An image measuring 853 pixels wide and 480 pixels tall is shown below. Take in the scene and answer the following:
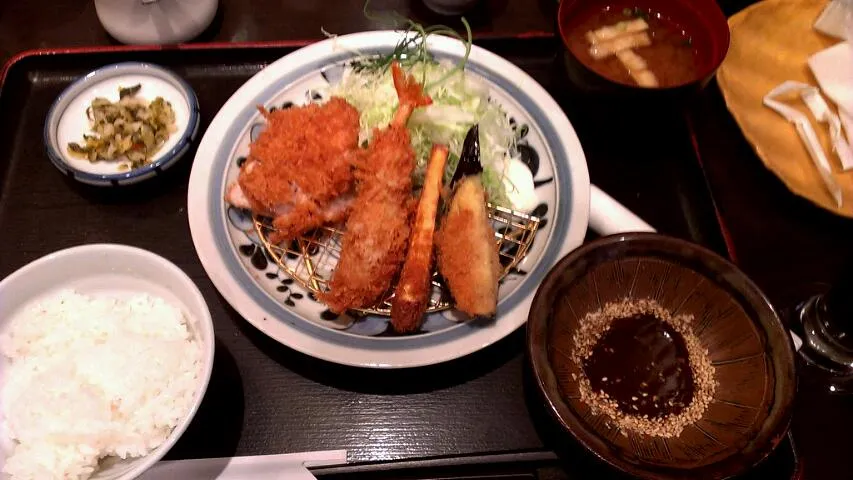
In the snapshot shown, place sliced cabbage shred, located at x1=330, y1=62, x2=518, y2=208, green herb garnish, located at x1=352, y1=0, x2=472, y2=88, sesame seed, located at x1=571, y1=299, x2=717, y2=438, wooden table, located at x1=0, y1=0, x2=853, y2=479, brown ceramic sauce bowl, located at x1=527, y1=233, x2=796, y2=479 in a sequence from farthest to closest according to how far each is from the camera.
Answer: green herb garnish, located at x1=352, y1=0, x2=472, y2=88 < sliced cabbage shred, located at x1=330, y1=62, x2=518, y2=208 < wooden table, located at x1=0, y1=0, x2=853, y2=479 < sesame seed, located at x1=571, y1=299, x2=717, y2=438 < brown ceramic sauce bowl, located at x1=527, y1=233, x2=796, y2=479

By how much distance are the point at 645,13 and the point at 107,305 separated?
6.72ft

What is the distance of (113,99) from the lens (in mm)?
2156

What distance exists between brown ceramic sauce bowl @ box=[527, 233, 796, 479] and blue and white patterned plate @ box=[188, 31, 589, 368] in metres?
0.18

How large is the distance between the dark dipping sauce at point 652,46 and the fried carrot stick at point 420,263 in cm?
67

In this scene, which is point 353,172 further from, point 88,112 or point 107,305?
point 88,112

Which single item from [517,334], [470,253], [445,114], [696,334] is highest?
[445,114]

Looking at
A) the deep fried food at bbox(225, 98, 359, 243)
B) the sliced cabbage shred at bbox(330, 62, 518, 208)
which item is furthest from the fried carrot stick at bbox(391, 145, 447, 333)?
the deep fried food at bbox(225, 98, 359, 243)

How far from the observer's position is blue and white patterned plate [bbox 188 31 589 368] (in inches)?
62.8

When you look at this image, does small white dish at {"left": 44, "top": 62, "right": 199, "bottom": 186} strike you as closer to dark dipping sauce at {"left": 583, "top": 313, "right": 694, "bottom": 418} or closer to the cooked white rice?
the cooked white rice

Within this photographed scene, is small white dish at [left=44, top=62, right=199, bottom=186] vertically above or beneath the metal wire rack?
above

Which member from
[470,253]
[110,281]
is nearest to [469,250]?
[470,253]

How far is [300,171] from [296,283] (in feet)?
1.16

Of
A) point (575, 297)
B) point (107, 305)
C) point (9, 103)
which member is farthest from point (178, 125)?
point (575, 297)

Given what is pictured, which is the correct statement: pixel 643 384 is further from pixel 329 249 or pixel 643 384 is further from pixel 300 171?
pixel 300 171
